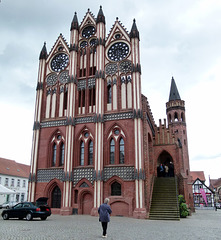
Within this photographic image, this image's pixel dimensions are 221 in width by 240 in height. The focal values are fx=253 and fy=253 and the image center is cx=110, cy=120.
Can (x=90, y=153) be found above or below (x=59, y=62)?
below

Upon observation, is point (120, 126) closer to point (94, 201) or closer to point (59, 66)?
point (94, 201)

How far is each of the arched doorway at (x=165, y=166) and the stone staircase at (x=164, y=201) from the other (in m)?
2.69

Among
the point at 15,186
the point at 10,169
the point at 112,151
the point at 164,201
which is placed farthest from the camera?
the point at 10,169

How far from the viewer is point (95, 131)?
25547 millimetres

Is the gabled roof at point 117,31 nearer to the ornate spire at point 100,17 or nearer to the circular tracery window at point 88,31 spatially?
the ornate spire at point 100,17

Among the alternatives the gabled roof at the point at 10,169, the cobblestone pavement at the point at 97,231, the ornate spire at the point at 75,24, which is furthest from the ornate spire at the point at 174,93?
the cobblestone pavement at the point at 97,231

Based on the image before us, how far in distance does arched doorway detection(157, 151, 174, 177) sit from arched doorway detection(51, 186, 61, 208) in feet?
39.8

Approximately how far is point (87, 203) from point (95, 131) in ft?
23.5

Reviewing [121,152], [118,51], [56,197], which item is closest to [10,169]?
[56,197]

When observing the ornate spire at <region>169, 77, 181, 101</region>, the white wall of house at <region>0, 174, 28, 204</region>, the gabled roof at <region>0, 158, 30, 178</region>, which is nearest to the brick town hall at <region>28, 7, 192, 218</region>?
the white wall of house at <region>0, 174, 28, 204</region>

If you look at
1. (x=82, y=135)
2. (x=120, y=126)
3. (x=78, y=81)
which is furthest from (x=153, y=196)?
(x=78, y=81)

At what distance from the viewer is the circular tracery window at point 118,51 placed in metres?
28.4

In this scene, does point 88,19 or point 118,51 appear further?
point 88,19

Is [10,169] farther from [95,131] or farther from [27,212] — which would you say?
[27,212]
